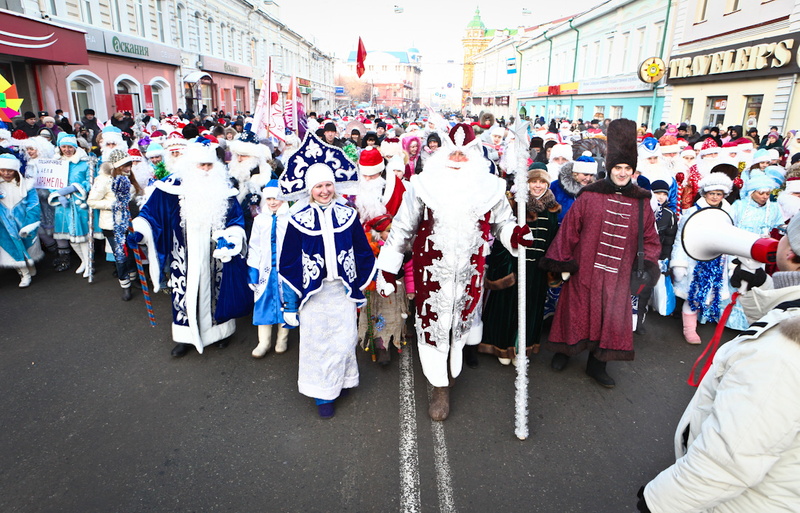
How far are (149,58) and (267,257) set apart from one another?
70.5 ft

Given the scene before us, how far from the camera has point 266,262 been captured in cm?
454

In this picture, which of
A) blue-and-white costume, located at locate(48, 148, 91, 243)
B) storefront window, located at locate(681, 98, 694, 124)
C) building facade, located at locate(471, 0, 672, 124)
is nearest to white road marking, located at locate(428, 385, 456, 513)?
blue-and-white costume, located at locate(48, 148, 91, 243)

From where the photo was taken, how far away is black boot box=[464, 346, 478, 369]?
14.9 ft

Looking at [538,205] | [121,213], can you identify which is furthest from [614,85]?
[121,213]

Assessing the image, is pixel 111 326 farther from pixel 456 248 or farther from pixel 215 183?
pixel 456 248

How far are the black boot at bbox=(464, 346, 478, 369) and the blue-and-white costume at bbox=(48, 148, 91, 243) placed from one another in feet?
18.2

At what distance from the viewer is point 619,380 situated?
4.37 meters

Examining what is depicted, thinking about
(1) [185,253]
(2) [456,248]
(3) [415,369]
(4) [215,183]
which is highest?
(4) [215,183]

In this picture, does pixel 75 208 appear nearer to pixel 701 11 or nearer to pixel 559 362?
pixel 559 362

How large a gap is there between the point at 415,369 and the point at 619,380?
1.86 m

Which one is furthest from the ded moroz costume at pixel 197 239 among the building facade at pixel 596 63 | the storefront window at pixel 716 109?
the building facade at pixel 596 63

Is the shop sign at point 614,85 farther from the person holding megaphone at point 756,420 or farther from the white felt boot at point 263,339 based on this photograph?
the person holding megaphone at point 756,420

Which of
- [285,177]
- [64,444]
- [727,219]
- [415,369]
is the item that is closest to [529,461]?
[415,369]

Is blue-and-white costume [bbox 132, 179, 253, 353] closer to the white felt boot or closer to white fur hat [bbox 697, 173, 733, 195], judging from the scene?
the white felt boot
